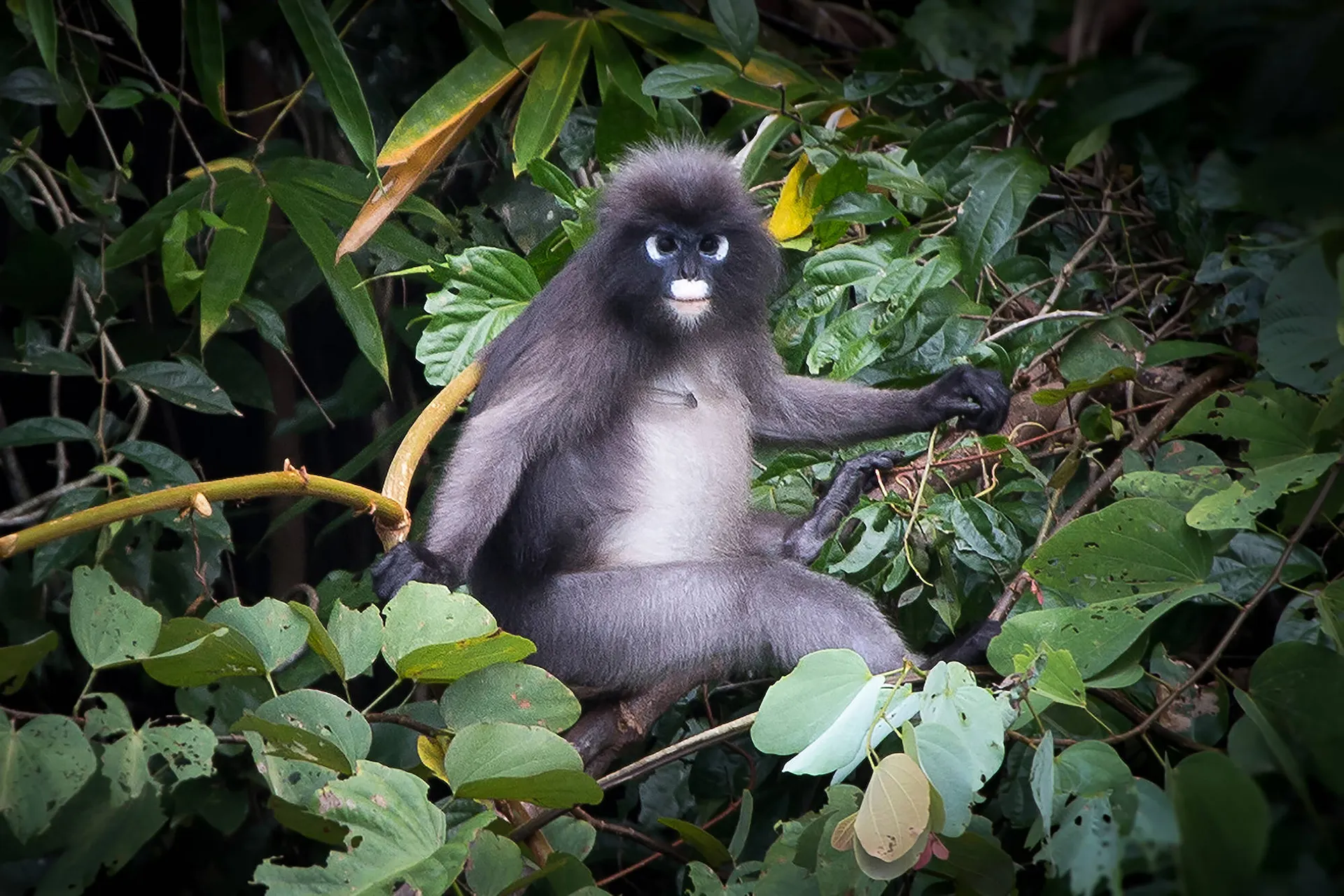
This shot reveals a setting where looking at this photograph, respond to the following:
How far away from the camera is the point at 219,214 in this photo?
8.79 feet

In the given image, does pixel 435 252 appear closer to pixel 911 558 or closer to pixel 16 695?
pixel 911 558

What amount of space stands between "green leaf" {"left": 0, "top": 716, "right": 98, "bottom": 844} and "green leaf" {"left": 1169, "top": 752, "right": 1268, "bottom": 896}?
3.74 ft

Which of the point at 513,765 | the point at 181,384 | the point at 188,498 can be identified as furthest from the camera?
the point at 181,384

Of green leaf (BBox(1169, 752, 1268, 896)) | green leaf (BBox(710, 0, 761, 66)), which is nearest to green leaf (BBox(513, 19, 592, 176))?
green leaf (BBox(710, 0, 761, 66))

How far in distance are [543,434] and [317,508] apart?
A: 1585mm

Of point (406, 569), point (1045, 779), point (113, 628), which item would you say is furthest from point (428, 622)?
point (1045, 779)

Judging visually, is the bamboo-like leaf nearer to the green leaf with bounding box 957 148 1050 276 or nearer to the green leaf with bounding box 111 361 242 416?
the green leaf with bounding box 111 361 242 416

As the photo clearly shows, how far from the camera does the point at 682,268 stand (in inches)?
87.5

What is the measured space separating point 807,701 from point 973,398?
3.33ft

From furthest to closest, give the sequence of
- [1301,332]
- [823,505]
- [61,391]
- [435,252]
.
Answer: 1. [61,391]
2. [435,252]
3. [823,505]
4. [1301,332]

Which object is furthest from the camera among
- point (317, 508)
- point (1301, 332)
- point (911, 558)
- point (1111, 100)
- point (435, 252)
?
point (317, 508)

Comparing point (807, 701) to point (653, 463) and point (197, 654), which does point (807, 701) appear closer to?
point (197, 654)

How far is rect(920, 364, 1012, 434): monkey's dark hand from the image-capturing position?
2.10 meters

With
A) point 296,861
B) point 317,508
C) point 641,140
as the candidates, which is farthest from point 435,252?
point 296,861
